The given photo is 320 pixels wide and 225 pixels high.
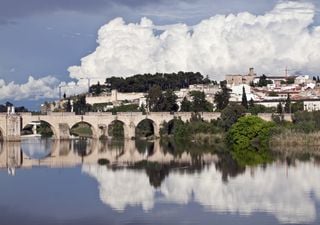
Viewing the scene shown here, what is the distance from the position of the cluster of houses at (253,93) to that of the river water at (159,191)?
108 ft

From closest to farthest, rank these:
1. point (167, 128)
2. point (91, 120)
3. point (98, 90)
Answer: point (91, 120) → point (167, 128) → point (98, 90)

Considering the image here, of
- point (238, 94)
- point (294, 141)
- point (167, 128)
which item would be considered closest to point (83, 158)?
point (294, 141)

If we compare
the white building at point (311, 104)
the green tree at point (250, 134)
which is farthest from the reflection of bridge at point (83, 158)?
the white building at point (311, 104)

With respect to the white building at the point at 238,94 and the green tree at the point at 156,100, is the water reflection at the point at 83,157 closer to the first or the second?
the green tree at the point at 156,100

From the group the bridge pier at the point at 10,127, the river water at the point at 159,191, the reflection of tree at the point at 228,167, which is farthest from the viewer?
the bridge pier at the point at 10,127

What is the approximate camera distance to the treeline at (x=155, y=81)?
82.8m

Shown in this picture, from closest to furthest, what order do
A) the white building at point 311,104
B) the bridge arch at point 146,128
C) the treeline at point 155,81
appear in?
the bridge arch at point 146,128, the white building at point 311,104, the treeline at point 155,81

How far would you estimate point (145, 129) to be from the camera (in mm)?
55344

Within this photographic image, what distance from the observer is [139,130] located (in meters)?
55.2

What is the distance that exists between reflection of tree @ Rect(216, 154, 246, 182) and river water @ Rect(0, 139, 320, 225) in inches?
1.4

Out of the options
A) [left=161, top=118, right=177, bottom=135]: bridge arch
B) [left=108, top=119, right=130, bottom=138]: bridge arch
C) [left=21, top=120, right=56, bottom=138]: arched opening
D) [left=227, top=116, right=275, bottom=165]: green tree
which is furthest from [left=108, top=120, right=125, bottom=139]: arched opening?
[left=227, top=116, right=275, bottom=165]: green tree

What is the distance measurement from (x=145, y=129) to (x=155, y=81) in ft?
91.8

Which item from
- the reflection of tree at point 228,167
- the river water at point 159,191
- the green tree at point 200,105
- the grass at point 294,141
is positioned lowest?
the river water at point 159,191

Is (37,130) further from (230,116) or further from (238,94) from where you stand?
(230,116)
